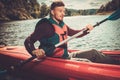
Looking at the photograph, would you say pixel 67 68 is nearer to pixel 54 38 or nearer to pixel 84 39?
pixel 54 38

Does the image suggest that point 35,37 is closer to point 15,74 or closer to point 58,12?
point 58,12

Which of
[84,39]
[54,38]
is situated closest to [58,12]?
[54,38]

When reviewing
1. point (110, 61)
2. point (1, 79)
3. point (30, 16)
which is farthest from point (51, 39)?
point (30, 16)

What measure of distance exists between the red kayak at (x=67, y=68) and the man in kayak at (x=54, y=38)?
0.09 meters

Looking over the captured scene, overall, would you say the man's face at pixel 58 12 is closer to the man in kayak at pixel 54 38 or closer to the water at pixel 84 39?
the man in kayak at pixel 54 38

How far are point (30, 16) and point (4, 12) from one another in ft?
1.16

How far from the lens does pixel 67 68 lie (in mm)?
1566

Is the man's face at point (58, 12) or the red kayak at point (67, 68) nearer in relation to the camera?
the red kayak at point (67, 68)

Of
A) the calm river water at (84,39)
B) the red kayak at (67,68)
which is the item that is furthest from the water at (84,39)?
the red kayak at (67,68)

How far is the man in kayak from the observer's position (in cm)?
155

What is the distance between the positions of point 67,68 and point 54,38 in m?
0.24

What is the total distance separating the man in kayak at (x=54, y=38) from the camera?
1549 millimetres

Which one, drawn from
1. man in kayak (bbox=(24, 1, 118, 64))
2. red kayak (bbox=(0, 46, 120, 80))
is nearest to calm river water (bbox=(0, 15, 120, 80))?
red kayak (bbox=(0, 46, 120, 80))

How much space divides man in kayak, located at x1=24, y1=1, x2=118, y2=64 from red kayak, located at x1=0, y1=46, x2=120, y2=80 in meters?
0.09
